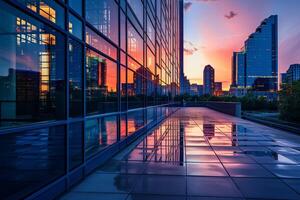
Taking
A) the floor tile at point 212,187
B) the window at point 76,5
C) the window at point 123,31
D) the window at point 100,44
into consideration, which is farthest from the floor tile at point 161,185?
the window at point 123,31

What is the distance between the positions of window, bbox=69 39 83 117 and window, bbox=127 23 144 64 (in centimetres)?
597

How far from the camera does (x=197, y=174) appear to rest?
7.16m

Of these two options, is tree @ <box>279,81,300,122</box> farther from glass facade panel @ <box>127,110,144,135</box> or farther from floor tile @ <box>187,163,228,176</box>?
Answer: floor tile @ <box>187,163,228,176</box>

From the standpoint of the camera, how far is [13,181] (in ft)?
17.9

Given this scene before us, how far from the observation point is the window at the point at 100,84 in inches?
301

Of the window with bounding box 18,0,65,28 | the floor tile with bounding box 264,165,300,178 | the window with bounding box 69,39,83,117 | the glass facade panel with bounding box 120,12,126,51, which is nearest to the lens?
the window with bounding box 18,0,65,28

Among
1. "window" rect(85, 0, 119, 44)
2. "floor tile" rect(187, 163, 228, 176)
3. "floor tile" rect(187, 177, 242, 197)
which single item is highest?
"window" rect(85, 0, 119, 44)

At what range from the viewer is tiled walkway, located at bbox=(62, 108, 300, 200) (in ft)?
18.9

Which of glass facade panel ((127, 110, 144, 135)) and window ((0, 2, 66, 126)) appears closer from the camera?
window ((0, 2, 66, 126))

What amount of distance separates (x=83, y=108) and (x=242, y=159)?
4.84 meters

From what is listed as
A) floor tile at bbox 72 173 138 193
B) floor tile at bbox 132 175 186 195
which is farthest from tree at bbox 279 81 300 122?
floor tile at bbox 72 173 138 193

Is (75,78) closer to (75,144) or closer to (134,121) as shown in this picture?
(75,144)

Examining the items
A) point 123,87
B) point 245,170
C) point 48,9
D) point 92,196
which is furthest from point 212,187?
point 123,87

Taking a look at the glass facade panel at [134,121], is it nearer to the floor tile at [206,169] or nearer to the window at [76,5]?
the floor tile at [206,169]
